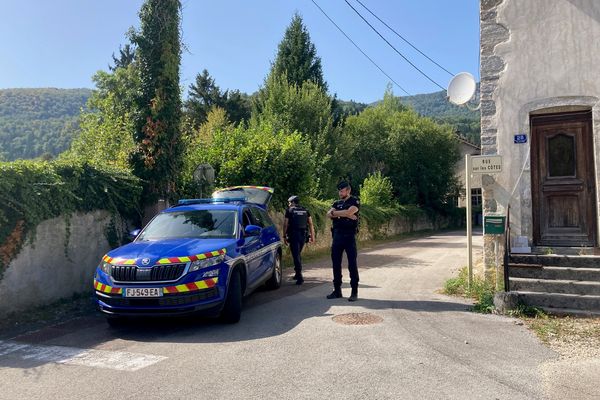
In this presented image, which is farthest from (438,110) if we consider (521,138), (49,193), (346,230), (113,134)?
(49,193)

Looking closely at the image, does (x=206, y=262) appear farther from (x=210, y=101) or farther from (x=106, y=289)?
(x=210, y=101)

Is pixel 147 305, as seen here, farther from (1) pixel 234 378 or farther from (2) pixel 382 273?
(2) pixel 382 273

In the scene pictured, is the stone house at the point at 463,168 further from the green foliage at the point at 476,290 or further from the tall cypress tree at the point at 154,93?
the tall cypress tree at the point at 154,93

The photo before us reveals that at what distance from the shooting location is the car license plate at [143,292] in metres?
6.03

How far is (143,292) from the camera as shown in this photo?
238 inches

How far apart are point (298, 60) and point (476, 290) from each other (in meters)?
31.1

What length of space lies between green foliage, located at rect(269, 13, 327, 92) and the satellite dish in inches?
1075

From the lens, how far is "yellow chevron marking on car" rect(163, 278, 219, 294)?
6.03 metres

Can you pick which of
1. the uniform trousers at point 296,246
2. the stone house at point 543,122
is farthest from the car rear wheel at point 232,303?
the stone house at point 543,122

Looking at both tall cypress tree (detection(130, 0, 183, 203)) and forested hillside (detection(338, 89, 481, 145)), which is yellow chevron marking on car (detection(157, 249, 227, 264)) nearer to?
tall cypress tree (detection(130, 0, 183, 203))

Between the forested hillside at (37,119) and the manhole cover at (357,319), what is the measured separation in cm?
2591

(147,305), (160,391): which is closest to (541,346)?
(160,391)

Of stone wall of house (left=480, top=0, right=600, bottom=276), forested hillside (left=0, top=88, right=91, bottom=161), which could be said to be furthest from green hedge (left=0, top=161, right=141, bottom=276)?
forested hillside (left=0, top=88, right=91, bottom=161)

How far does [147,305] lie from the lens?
609 cm
